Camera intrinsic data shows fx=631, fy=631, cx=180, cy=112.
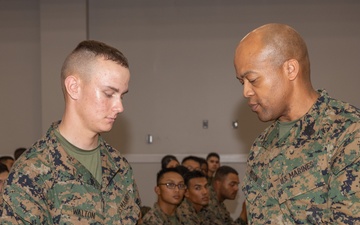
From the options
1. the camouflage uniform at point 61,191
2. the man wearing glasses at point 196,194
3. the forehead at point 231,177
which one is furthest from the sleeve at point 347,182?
the forehead at point 231,177

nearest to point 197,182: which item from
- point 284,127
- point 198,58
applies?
point 198,58

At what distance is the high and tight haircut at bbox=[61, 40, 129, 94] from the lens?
7.20 ft

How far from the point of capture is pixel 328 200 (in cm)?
209

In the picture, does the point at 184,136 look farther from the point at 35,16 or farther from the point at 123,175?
the point at 123,175

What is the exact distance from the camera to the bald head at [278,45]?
2253 millimetres

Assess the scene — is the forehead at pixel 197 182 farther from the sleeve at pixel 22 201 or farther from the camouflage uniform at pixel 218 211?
the sleeve at pixel 22 201

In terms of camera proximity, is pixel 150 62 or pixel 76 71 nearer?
pixel 76 71

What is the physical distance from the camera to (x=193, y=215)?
5738mm


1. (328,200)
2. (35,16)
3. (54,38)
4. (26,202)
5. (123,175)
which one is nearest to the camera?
(26,202)

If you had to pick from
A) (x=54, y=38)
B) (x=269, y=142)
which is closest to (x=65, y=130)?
(x=269, y=142)

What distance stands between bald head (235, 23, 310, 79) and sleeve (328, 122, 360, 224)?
334 millimetres

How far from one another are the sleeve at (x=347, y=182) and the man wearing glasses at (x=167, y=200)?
300cm

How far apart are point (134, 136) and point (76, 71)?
263 inches

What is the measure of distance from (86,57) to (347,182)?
38.5 inches
